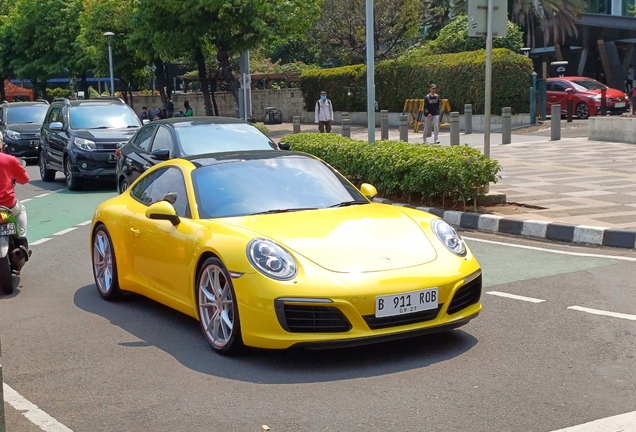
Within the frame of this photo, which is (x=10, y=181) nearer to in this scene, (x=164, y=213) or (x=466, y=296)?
(x=164, y=213)

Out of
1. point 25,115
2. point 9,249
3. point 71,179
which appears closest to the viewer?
point 9,249

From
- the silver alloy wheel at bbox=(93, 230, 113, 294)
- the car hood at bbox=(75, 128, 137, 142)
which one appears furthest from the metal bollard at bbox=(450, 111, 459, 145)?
the silver alloy wheel at bbox=(93, 230, 113, 294)

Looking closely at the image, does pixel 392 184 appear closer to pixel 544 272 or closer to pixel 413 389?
pixel 544 272

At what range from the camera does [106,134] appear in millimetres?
17984

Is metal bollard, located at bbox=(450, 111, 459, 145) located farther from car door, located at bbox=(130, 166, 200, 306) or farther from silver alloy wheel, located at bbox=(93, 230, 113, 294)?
car door, located at bbox=(130, 166, 200, 306)

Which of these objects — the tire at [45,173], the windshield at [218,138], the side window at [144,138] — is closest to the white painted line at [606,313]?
the windshield at [218,138]

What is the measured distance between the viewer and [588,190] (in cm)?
1402

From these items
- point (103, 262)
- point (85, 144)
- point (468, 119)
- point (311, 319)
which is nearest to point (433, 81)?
point (468, 119)

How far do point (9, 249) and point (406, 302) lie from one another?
14.9 feet

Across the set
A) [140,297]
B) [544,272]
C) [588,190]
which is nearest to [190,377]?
[140,297]

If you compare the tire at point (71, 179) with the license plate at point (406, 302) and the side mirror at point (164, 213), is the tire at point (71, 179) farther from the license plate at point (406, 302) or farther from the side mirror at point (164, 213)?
the license plate at point (406, 302)

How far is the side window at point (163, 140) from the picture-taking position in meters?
12.8

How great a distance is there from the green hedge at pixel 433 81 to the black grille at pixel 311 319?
26.8 meters

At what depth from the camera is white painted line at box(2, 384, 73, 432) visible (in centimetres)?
488
